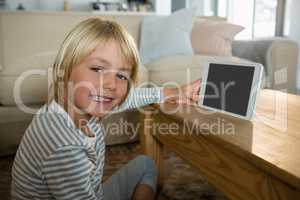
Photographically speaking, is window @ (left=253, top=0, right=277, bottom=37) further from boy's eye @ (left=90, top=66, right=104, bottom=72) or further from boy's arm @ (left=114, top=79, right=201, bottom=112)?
boy's eye @ (left=90, top=66, right=104, bottom=72)

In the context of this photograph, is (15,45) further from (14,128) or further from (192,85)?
(192,85)

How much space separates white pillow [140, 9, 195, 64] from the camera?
1935 mm

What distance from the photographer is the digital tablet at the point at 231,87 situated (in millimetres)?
771

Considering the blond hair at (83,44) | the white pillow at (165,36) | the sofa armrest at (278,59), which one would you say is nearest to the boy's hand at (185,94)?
the blond hair at (83,44)

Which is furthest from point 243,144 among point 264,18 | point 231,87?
point 264,18

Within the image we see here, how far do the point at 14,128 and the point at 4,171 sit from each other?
0.20 m

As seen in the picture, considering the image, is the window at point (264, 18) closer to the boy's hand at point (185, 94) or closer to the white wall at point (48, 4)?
the boy's hand at point (185, 94)

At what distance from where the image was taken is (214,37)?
2.05 meters

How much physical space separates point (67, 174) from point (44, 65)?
3.73 ft

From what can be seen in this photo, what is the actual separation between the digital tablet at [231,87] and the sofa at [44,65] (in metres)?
0.54

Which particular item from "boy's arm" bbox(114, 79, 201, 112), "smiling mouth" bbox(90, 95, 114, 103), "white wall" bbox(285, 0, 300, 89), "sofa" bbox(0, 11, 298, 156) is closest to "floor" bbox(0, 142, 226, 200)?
"sofa" bbox(0, 11, 298, 156)

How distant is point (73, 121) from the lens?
674mm

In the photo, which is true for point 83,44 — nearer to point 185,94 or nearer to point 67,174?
point 67,174

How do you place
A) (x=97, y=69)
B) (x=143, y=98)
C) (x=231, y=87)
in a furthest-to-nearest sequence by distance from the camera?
(x=143, y=98), (x=231, y=87), (x=97, y=69)
